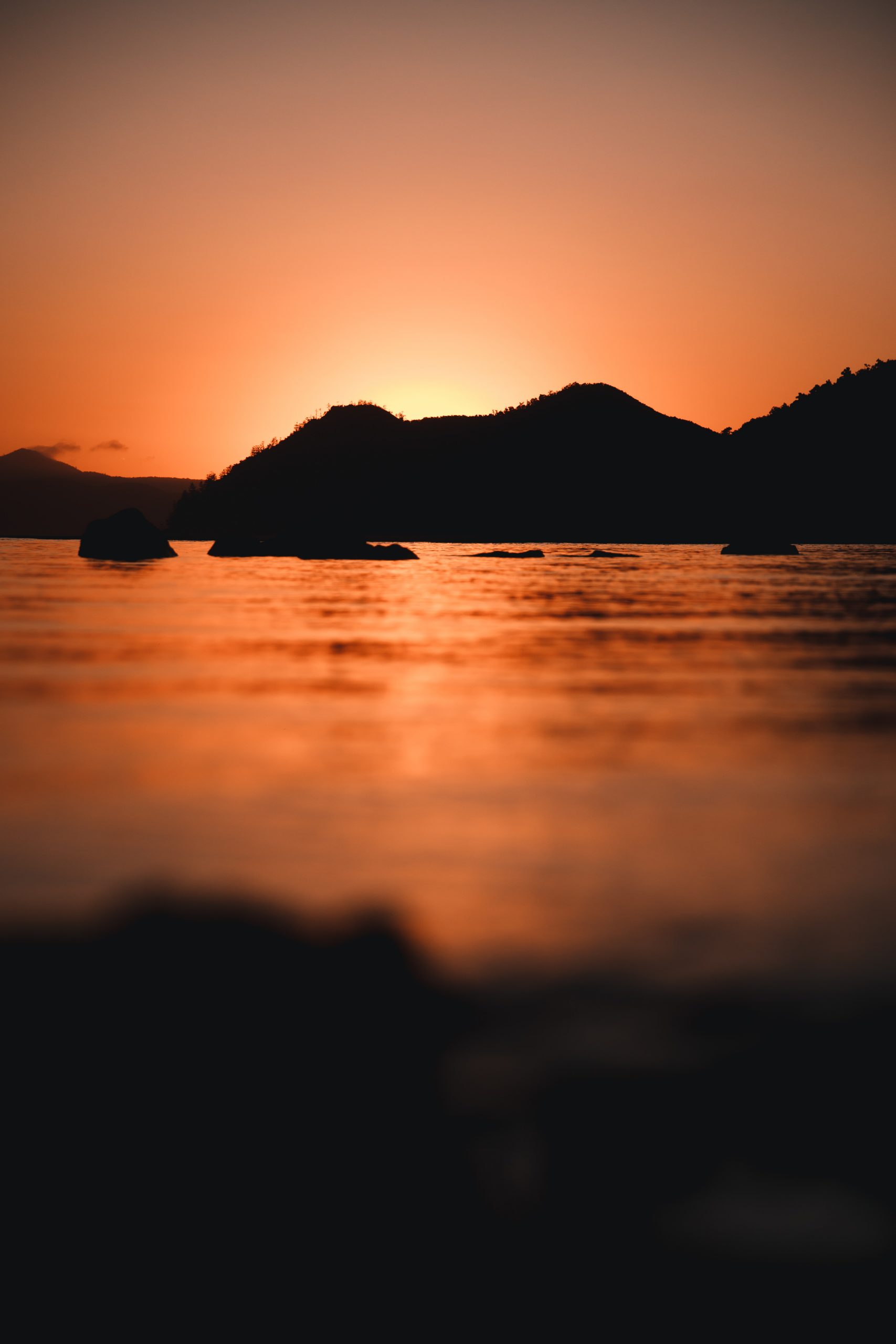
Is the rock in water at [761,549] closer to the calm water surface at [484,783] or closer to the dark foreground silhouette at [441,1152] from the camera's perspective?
the calm water surface at [484,783]

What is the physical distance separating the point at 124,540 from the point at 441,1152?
5773cm

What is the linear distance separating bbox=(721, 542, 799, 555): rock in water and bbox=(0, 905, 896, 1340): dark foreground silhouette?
77.9 m

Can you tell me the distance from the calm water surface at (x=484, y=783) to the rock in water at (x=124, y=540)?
38938 mm

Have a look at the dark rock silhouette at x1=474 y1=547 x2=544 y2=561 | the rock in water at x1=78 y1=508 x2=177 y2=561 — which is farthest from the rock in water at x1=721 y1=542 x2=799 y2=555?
the rock in water at x1=78 y1=508 x2=177 y2=561

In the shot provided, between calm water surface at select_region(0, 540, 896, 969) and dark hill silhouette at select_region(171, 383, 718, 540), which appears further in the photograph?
dark hill silhouette at select_region(171, 383, 718, 540)

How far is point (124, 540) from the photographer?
57125 mm

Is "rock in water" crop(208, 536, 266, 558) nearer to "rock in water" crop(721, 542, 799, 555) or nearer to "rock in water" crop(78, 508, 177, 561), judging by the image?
"rock in water" crop(78, 508, 177, 561)

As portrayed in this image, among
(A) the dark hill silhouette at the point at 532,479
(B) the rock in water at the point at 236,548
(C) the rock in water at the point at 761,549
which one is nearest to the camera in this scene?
(B) the rock in water at the point at 236,548

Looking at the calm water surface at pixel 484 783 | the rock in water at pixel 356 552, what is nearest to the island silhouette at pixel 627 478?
the rock in water at pixel 356 552

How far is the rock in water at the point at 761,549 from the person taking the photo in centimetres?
7825

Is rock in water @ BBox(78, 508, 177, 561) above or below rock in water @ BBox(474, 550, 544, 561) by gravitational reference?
above

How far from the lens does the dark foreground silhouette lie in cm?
229

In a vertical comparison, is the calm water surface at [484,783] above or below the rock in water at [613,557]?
above

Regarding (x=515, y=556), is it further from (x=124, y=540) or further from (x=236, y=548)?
(x=124, y=540)
